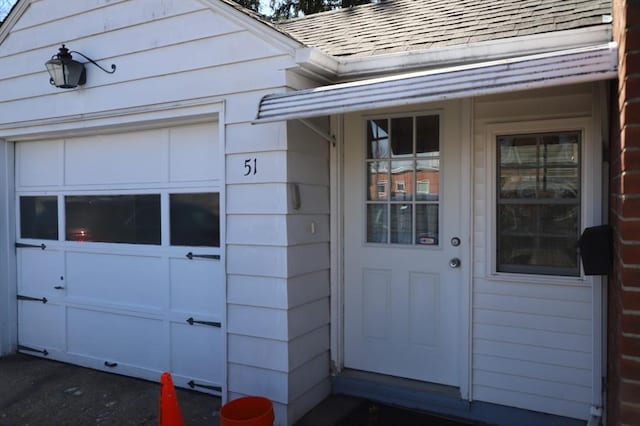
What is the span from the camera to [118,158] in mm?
4410

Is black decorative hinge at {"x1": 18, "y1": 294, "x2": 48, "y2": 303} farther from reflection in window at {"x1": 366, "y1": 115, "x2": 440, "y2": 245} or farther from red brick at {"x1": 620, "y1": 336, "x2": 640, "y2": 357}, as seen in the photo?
red brick at {"x1": 620, "y1": 336, "x2": 640, "y2": 357}

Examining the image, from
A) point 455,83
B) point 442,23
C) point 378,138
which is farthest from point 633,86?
point 442,23

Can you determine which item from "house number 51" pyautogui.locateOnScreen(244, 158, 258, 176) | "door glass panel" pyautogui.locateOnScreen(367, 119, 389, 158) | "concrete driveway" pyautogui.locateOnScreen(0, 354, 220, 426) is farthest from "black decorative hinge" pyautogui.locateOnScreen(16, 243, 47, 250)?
"door glass panel" pyautogui.locateOnScreen(367, 119, 389, 158)

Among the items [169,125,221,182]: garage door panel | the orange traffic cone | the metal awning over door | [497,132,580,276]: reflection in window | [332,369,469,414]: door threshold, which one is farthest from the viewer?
[169,125,221,182]: garage door panel

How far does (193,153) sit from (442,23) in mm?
2240

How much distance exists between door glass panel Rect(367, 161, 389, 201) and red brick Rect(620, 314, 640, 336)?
6.91ft

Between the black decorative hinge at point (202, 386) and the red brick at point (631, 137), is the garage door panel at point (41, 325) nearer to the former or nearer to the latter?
the black decorative hinge at point (202, 386)

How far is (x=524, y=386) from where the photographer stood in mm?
3355

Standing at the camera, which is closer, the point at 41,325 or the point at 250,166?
the point at 250,166

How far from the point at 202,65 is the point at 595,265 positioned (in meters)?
2.90

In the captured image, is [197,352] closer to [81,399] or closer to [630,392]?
[81,399]

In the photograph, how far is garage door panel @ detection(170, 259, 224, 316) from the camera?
3.98m

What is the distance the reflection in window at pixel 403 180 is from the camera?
3.67 meters

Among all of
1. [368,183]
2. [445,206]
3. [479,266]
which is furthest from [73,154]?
[479,266]
